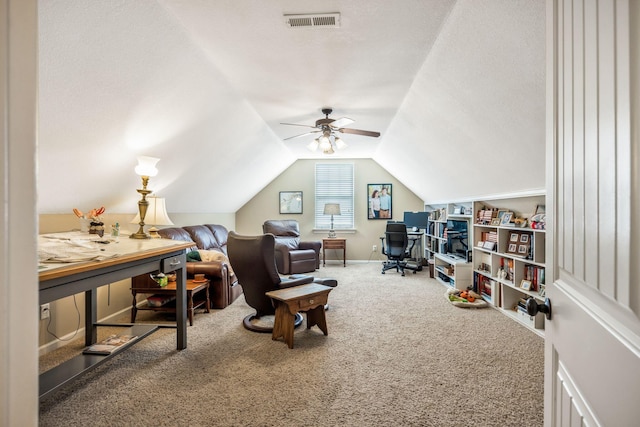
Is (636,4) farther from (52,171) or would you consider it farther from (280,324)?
(52,171)

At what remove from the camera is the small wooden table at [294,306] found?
2775 millimetres

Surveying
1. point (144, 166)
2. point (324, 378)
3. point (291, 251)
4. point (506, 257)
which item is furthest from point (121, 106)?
point (506, 257)

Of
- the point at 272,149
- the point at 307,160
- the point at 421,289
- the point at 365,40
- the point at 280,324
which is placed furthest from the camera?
the point at 307,160

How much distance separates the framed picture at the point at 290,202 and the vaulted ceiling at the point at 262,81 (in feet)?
10.5

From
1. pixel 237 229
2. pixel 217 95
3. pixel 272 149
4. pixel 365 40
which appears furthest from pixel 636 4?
pixel 237 229

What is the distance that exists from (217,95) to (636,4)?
129 inches

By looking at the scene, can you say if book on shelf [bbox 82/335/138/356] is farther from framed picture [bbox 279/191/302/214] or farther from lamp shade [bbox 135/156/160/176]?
framed picture [bbox 279/191/302/214]

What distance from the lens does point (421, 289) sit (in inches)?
192

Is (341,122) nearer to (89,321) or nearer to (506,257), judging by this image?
(506,257)

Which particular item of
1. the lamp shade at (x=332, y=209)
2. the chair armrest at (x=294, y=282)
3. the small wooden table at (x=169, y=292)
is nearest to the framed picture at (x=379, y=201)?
the lamp shade at (x=332, y=209)

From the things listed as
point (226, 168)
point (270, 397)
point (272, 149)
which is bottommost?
point (270, 397)

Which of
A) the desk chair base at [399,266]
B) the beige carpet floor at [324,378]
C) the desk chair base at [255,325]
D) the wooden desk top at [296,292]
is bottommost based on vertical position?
the beige carpet floor at [324,378]

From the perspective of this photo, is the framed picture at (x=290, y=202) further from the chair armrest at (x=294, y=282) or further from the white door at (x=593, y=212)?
the white door at (x=593, y=212)

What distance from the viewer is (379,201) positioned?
739 centimetres
